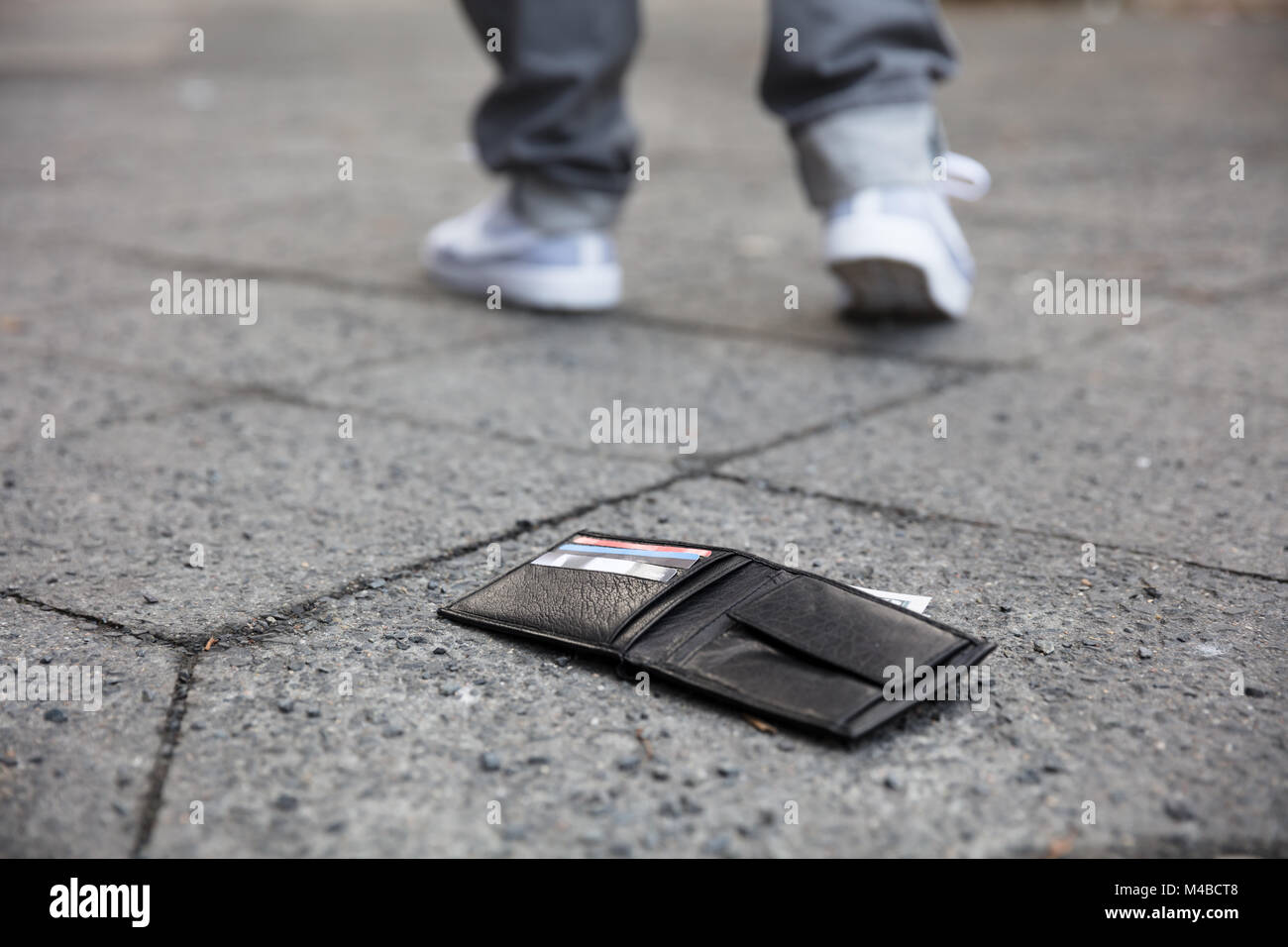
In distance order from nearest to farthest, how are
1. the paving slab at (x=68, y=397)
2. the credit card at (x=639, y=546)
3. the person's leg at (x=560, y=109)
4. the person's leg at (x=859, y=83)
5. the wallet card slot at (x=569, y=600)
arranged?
1. the wallet card slot at (x=569, y=600)
2. the credit card at (x=639, y=546)
3. the paving slab at (x=68, y=397)
4. the person's leg at (x=859, y=83)
5. the person's leg at (x=560, y=109)

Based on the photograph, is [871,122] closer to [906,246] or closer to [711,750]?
[906,246]

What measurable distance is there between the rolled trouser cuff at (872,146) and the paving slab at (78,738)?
1365 mm

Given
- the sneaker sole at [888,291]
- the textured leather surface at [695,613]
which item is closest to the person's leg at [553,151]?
the sneaker sole at [888,291]

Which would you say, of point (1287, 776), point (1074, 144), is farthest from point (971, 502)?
point (1074, 144)

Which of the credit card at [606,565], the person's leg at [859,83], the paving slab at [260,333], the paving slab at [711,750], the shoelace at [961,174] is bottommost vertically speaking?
the paving slab at [711,750]

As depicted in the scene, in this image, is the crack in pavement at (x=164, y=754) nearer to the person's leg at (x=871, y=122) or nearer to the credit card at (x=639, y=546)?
the credit card at (x=639, y=546)

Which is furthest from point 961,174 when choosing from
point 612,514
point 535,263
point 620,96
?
point 612,514

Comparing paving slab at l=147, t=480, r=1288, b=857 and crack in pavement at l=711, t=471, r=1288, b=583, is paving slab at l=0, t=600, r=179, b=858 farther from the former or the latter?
crack in pavement at l=711, t=471, r=1288, b=583

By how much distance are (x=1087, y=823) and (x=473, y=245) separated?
1824 millimetres

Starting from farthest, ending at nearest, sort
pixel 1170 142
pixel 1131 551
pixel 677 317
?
pixel 1170 142
pixel 677 317
pixel 1131 551

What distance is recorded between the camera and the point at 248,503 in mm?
1508

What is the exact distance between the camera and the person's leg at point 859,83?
80.6 inches

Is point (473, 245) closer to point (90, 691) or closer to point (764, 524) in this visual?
point (764, 524)
